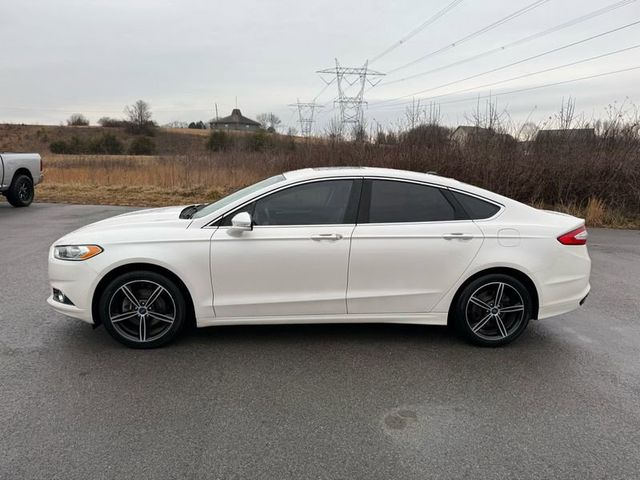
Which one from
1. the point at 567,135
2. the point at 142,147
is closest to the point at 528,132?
the point at 567,135

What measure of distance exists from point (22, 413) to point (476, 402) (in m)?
3.07

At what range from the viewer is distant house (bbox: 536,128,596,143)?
1416 centimetres

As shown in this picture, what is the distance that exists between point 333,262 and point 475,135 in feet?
40.8

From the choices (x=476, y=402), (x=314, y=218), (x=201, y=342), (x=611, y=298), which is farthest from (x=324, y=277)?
(x=611, y=298)

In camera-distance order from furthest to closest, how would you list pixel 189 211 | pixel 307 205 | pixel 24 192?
pixel 24 192 < pixel 189 211 < pixel 307 205

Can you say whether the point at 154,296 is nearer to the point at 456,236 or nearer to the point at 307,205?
the point at 307,205

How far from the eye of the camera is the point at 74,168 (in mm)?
21734

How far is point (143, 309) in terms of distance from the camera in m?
4.11

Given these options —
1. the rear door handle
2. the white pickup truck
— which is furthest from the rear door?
the white pickup truck

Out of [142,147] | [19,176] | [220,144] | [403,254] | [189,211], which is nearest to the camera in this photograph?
[403,254]

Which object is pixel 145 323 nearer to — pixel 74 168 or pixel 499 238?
pixel 499 238

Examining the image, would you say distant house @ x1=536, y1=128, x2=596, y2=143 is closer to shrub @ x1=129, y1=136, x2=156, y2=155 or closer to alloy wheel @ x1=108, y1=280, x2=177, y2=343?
alloy wheel @ x1=108, y1=280, x2=177, y2=343

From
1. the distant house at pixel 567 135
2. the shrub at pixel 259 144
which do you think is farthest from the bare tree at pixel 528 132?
the shrub at pixel 259 144

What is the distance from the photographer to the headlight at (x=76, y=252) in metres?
4.04
